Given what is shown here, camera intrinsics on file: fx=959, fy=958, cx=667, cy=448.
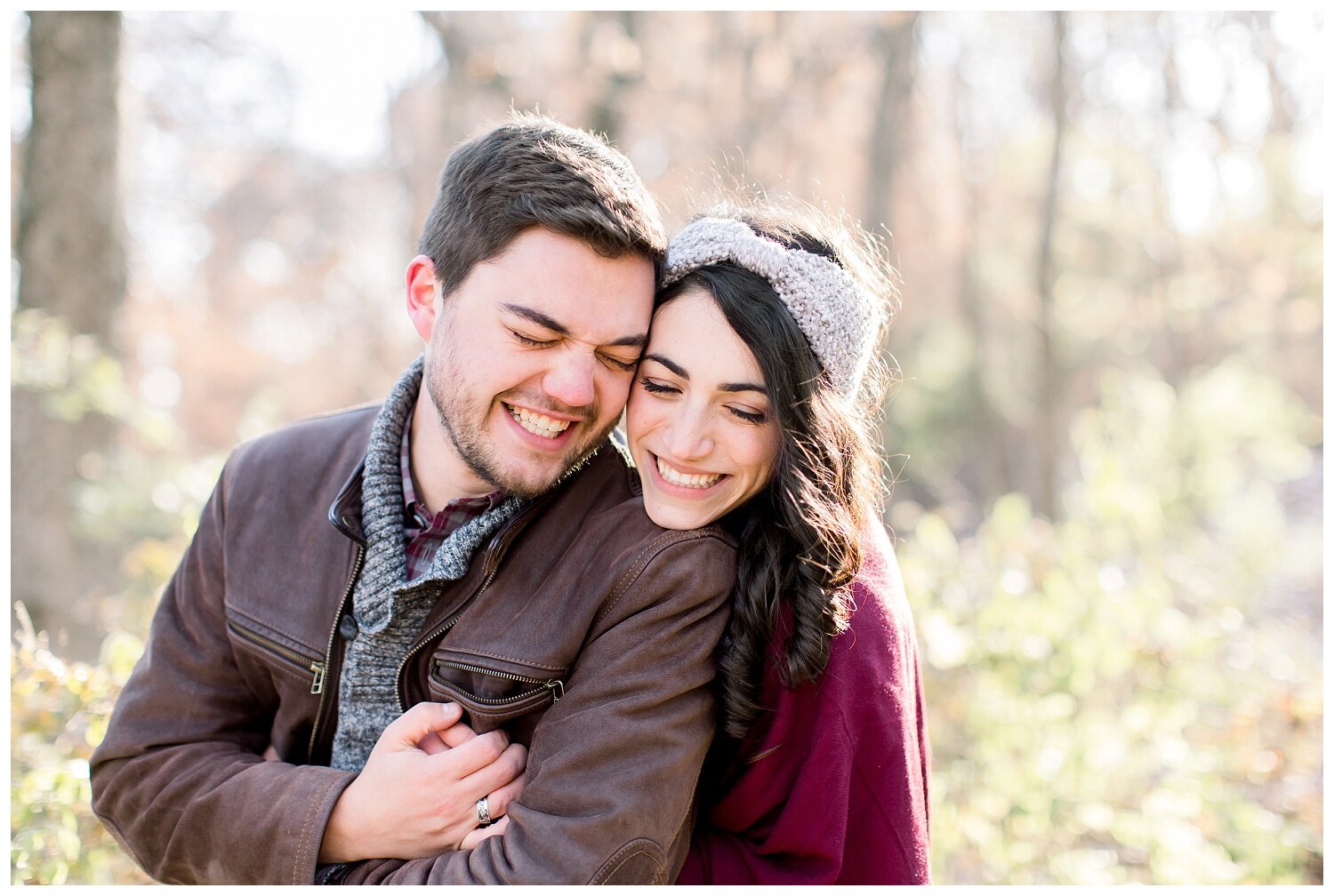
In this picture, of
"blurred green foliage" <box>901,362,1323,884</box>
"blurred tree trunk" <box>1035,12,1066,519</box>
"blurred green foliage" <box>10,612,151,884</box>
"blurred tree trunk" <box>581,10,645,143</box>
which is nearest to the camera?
"blurred green foliage" <box>10,612,151,884</box>

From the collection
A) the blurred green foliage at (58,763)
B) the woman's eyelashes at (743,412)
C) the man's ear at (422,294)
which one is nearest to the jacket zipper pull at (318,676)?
the blurred green foliage at (58,763)

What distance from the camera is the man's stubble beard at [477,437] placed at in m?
2.36

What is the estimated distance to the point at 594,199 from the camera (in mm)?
2301

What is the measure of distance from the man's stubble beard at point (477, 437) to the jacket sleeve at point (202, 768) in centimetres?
72

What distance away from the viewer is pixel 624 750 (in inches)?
79.2

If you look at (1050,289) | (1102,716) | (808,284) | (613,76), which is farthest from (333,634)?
(1050,289)

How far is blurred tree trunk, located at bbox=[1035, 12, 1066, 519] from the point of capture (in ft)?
28.4

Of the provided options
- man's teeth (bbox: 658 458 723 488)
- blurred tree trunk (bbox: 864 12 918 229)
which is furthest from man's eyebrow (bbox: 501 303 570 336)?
blurred tree trunk (bbox: 864 12 918 229)

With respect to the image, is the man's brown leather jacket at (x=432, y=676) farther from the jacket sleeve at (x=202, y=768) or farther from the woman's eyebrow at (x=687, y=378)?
the woman's eyebrow at (x=687, y=378)

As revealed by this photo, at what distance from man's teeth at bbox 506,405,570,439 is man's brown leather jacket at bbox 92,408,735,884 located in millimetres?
177

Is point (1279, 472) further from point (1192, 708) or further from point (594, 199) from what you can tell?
point (594, 199)

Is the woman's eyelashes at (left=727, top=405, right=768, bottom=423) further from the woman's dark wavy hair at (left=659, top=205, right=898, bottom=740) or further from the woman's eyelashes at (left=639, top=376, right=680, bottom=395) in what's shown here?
the woman's eyelashes at (left=639, top=376, right=680, bottom=395)

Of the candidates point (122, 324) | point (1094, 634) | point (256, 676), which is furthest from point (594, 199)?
point (122, 324)

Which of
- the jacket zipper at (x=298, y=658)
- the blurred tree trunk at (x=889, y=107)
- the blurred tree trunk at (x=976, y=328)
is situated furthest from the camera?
the blurred tree trunk at (x=976, y=328)
